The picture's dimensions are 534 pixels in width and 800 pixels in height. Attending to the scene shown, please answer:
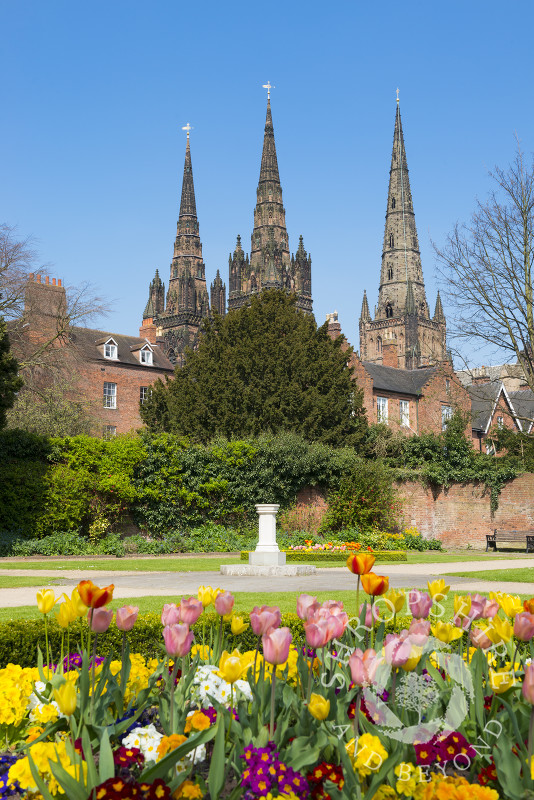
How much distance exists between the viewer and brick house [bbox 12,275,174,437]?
3428 cm

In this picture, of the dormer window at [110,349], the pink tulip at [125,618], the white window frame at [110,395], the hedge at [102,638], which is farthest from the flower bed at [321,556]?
the dormer window at [110,349]

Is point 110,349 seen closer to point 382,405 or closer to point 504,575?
point 382,405

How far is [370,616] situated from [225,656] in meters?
0.77

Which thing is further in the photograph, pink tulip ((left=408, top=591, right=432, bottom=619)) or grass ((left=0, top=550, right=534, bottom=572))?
grass ((left=0, top=550, right=534, bottom=572))

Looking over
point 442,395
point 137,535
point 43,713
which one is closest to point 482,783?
point 43,713

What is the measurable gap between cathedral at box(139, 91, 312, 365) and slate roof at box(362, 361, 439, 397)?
168ft

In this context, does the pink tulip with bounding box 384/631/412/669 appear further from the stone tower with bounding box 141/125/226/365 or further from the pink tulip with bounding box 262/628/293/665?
the stone tower with bounding box 141/125/226/365

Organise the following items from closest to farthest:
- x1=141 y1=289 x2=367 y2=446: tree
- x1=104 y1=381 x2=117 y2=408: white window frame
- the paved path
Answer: the paved path < x1=141 y1=289 x2=367 y2=446: tree < x1=104 y1=381 x2=117 y2=408: white window frame

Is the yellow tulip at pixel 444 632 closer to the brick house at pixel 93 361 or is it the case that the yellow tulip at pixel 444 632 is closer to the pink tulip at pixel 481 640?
the pink tulip at pixel 481 640

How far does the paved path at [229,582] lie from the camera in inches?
454

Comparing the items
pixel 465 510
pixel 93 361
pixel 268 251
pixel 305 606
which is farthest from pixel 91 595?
pixel 268 251

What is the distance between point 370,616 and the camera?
3549mm

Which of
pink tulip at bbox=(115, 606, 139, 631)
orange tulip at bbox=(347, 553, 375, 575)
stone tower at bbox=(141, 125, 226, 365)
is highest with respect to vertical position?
stone tower at bbox=(141, 125, 226, 365)

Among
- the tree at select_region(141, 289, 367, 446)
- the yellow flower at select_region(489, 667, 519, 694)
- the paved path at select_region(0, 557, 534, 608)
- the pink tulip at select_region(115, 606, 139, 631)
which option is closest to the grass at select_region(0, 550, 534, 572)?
the paved path at select_region(0, 557, 534, 608)
